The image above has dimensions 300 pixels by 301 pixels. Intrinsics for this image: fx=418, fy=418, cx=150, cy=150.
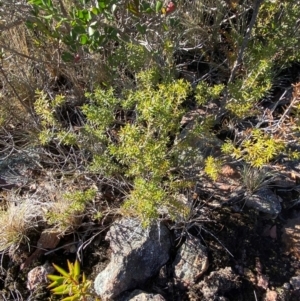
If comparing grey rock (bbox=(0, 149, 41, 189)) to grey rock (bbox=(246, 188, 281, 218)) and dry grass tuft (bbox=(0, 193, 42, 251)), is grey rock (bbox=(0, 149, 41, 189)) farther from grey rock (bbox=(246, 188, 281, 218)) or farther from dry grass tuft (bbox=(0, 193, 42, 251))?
grey rock (bbox=(246, 188, 281, 218))

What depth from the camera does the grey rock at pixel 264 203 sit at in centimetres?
202

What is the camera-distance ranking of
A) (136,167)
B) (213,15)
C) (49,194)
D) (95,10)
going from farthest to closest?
(213,15) < (49,194) < (136,167) < (95,10)

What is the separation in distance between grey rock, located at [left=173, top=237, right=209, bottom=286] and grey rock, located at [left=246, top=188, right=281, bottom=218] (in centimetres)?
35

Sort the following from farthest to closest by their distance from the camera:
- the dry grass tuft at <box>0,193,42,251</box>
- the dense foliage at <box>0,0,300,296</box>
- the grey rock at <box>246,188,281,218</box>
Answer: the grey rock at <box>246,188,281,218</box>
the dry grass tuft at <box>0,193,42,251</box>
the dense foliage at <box>0,0,300,296</box>

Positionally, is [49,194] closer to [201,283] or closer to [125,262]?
[125,262]

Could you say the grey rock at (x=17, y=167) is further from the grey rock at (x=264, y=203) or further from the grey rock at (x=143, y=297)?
the grey rock at (x=264, y=203)

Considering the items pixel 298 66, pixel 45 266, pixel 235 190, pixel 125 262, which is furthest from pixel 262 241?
pixel 298 66

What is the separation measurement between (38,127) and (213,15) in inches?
48.6

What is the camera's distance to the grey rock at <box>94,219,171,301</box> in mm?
1770

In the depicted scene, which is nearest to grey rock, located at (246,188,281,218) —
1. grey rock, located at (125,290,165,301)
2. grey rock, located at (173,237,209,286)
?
grey rock, located at (173,237,209,286)

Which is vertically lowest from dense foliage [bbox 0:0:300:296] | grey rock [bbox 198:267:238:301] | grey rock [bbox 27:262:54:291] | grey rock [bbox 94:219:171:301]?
grey rock [bbox 27:262:54:291]

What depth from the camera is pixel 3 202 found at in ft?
7.04

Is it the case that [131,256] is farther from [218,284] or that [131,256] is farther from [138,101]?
[138,101]

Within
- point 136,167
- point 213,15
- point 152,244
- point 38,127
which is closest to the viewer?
point 136,167
